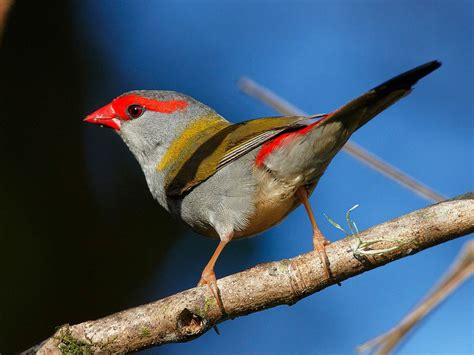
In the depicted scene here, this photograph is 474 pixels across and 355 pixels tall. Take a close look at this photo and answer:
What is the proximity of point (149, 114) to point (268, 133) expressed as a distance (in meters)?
1.38

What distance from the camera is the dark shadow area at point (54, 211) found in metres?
5.49

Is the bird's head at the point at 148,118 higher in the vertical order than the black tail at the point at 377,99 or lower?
lower

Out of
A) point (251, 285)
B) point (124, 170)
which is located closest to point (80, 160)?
point (124, 170)

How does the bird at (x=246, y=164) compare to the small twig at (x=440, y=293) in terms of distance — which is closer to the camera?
the small twig at (x=440, y=293)

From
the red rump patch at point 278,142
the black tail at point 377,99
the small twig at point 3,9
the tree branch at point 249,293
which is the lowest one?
the tree branch at point 249,293

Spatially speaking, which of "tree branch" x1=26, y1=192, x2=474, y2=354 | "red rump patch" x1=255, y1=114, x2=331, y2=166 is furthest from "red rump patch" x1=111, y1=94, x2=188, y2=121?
"tree branch" x1=26, y1=192, x2=474, y2=354

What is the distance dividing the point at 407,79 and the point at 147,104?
7.48 feet

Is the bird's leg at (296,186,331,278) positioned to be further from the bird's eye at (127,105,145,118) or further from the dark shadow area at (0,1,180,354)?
the dark shadow area at (0,1,180,354)

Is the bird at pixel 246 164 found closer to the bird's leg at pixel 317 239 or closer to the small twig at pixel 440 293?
the bird's leg at pixel 317 239

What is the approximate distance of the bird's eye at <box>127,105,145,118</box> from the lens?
4723mm

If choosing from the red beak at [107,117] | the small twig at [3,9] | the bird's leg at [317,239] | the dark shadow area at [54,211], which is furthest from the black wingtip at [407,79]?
the dark shadow area at [54,211]

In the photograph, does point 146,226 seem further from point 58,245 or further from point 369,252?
point 369,252

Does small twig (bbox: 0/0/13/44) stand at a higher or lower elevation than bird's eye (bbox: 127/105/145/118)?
higher

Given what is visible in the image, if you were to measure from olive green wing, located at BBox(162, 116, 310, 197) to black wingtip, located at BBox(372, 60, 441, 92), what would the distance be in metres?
0.61
